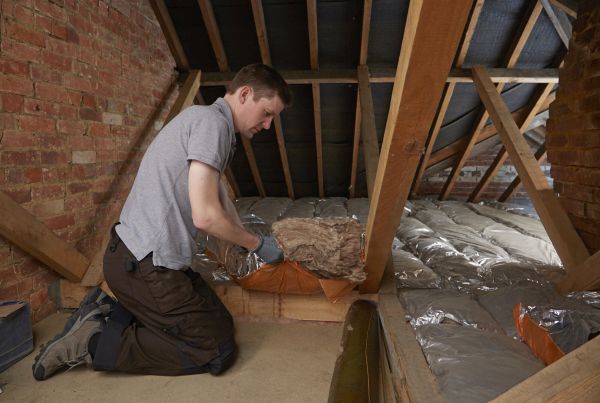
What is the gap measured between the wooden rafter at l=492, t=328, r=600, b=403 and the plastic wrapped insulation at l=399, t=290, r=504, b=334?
839 millimetres

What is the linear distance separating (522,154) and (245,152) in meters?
2.73

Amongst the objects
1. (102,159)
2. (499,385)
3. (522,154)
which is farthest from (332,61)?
(499,385)

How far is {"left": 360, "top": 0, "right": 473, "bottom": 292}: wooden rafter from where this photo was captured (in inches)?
34.1

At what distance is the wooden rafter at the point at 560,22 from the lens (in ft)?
10.1

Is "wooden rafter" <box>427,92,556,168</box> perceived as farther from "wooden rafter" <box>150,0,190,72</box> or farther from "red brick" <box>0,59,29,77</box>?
"red brick" <box>0,59,29,77</box>

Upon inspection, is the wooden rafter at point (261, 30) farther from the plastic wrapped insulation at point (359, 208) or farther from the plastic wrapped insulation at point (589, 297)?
the plastic wrapped insulation at point (589, 297)

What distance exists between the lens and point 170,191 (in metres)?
1.58

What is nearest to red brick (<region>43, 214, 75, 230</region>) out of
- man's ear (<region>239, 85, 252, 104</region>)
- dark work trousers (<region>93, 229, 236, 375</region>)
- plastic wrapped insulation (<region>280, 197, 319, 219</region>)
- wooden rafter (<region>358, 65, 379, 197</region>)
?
dark work trousers (<region>93, 229, 236, 375</region>)

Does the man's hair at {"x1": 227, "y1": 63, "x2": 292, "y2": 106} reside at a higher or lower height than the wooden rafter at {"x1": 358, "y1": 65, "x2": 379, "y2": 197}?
lower

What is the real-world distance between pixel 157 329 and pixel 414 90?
4.45 feet

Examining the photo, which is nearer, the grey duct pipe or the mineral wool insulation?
the grey duct pipe

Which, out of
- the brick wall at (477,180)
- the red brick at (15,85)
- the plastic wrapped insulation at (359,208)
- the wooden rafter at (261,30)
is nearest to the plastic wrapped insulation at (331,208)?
the plastic wrapped insulation at (359,208)

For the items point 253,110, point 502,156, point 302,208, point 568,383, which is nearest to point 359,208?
point 302,208

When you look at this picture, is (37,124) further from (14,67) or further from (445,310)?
(445,310)
